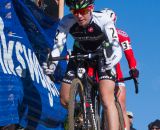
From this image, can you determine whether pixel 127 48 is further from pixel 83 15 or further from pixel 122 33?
pixel 83 15

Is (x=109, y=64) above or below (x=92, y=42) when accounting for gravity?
below

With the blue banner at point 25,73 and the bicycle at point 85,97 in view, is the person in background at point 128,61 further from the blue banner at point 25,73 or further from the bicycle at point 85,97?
the blue banner at point 25,73

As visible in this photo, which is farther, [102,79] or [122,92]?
[122,92]

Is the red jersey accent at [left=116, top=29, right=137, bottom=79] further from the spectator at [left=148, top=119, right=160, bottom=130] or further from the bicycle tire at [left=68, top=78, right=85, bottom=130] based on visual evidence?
the spectator at [left=148, top=119, right=160, bottom=130]

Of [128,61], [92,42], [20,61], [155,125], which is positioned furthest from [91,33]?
[155,125]

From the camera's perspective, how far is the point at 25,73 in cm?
866

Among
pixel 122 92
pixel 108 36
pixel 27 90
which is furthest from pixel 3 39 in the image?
pixel 122 92

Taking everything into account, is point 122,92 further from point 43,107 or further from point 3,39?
point 3,39

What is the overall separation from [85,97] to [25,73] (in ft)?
4.45

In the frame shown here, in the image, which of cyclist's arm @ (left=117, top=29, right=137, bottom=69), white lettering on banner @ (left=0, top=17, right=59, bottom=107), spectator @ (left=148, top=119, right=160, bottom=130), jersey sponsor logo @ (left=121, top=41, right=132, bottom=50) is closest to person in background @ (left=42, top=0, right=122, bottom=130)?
cyclist's arm @ (left=117, top=29, right=137, bottom=69)

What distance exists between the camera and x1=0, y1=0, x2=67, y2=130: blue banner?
7.97 metres

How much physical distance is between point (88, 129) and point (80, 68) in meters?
0.89

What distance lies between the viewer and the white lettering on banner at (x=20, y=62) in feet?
26.5

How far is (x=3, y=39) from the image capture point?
813cm
